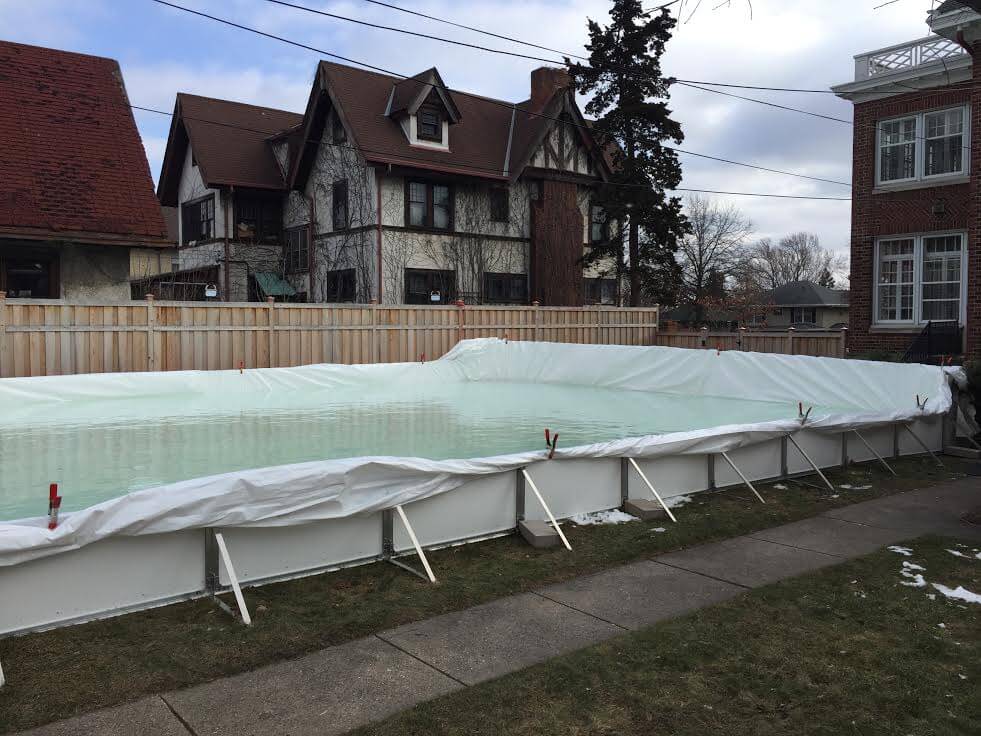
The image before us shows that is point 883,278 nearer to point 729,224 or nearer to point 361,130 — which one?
point 361,130

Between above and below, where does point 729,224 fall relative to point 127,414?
above

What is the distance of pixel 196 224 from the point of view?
24.0 m

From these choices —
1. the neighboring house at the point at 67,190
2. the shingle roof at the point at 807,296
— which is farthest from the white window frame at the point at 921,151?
the shingle roof at the point at 807,296

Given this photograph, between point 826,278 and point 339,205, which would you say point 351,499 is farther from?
point 826,278

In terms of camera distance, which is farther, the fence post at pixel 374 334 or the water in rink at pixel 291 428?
the fence post at pixel 374 334

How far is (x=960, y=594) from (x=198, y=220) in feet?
76.8

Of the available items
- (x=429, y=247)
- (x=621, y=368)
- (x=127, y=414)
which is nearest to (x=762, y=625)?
(x=127, y=414)

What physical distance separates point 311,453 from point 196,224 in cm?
1963

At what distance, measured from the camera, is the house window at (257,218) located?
74.2ft

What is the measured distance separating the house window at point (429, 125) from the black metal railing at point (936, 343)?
40.8ft

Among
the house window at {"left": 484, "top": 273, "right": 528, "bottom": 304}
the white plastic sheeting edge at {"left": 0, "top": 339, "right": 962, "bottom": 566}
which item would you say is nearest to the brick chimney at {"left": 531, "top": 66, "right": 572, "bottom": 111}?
the house window at {"left": 484, "top": 273, "right": 528, "bottom": 304}

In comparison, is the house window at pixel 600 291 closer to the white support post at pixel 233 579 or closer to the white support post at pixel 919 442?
the white support post at pixel 919 442

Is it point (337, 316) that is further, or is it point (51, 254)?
point (337, 316)

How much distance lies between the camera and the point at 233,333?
12.3 m
